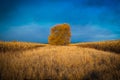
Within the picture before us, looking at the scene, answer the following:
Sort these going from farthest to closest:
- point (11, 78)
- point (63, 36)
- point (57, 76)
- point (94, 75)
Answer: point (63, 36) < point (94, 75) < point (57, 76) < point (11, 78)

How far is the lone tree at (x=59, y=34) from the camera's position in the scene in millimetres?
23922

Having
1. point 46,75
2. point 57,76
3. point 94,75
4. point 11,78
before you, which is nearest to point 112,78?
point 94,75

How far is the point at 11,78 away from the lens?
4285mm

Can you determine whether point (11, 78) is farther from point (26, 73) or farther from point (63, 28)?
point (63, 28)

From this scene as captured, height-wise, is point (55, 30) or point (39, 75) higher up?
point (55, 30)

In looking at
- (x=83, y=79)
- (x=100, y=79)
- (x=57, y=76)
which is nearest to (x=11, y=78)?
(x=57, y=76)

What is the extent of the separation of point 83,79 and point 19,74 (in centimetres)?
214

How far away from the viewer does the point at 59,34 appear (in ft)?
78.3

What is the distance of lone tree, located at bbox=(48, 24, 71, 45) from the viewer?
942 inches

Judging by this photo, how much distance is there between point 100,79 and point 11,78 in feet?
9.24

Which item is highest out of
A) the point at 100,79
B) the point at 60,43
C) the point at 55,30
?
the point at 55,30

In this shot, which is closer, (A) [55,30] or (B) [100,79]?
(B) [100,79]

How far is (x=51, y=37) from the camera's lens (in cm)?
2439

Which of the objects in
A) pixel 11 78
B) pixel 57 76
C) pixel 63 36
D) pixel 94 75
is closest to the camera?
pixel 11 78
